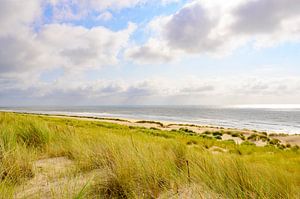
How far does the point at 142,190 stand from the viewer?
2789mm

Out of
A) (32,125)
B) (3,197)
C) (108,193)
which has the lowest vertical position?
(108,193)

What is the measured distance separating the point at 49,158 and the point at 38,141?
115 centimetres

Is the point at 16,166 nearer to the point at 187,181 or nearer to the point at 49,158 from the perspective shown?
the point at 49,158

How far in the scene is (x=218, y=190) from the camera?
272 centimetres

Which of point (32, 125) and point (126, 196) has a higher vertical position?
point (32, 125)

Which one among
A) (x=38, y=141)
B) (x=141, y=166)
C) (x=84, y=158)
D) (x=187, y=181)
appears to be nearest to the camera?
(x=187, y=181)

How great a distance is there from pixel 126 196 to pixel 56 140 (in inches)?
142

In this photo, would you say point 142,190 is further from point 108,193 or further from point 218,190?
point 218,190

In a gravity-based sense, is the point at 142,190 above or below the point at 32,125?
below

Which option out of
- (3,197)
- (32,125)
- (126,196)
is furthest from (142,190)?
(32,125)

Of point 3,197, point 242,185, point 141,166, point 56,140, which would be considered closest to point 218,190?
point 242,185

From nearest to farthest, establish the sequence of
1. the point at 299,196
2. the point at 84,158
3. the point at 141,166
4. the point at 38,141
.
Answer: the point at 299,196 → the point at 141,166 → the point at 84,158 → the point at 38,141

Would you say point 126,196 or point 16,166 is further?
point 16,166

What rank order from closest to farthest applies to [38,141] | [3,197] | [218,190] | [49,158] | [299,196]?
[3,197]
[299,196]
[218,190]
[49,158]
[38,141]
